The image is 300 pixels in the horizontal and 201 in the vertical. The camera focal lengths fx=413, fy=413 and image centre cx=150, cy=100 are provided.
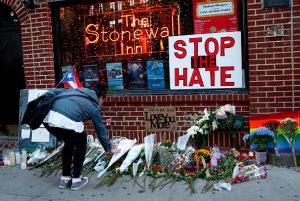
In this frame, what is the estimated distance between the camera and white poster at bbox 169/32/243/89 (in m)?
6.32

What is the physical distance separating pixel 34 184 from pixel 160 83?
8.50 feet

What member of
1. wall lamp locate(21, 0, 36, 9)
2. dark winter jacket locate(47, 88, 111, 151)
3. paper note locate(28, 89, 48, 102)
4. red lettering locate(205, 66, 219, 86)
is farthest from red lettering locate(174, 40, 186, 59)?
wall lamp locate(21, 0, 36, 9)

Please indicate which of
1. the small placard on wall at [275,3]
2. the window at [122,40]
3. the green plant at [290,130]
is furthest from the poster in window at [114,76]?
the green plant at [290,130]

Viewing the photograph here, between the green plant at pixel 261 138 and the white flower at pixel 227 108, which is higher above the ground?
the white flower at pixel 227 108

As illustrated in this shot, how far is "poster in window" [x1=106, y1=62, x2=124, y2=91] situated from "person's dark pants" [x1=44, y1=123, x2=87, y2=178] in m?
2.18

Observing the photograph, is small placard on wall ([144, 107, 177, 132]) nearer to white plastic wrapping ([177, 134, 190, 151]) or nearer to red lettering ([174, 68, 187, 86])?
red lettering ([174, 68, 187, 86])

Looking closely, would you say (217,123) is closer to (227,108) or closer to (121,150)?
(227,108)

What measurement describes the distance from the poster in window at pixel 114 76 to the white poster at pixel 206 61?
96 centimetres

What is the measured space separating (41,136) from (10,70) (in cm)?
195

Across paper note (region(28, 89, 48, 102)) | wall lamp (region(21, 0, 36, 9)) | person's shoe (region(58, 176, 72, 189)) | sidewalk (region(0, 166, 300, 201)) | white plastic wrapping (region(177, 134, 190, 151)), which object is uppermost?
wall lamp (region(21, 0, 36, 9))

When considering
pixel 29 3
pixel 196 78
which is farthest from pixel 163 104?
pixel 29 3

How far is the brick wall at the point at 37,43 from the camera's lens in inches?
285

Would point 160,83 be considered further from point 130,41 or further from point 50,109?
point 50,109

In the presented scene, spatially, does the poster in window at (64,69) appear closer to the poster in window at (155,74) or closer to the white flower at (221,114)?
the poster in window at (155,74)
